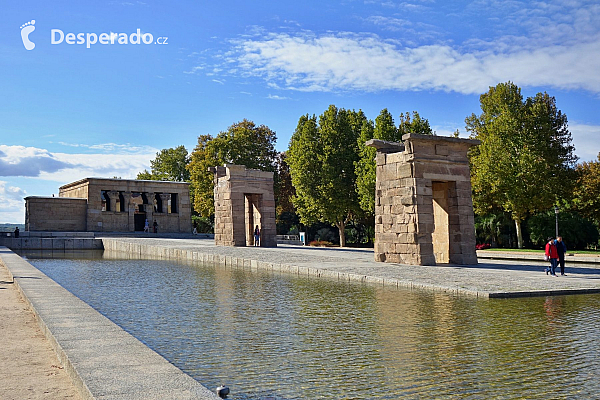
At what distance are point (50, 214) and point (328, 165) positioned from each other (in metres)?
23.9

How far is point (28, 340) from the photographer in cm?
724

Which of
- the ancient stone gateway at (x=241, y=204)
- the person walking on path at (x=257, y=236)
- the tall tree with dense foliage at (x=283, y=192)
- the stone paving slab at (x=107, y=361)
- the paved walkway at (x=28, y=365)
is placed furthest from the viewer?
the tall tree with dense foliage at (x=283, y=192)

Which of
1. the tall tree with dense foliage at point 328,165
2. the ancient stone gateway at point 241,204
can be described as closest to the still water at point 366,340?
the ancient stone gateway at point 241,204

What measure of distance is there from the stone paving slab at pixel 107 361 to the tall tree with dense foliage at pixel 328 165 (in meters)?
35.1

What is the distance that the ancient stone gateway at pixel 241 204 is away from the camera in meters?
32.4

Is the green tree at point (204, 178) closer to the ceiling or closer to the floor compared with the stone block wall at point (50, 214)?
closer to the ceiling

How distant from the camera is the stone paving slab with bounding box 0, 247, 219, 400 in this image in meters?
4.35

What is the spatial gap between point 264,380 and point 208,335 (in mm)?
2443

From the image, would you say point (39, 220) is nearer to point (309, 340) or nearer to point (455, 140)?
point (455, 140)

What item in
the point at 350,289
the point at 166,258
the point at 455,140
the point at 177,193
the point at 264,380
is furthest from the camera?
the point at 177,193

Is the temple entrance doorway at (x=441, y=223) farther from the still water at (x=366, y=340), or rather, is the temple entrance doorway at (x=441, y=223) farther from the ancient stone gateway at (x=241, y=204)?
the ancient stone gateway at (x=241, y=204)

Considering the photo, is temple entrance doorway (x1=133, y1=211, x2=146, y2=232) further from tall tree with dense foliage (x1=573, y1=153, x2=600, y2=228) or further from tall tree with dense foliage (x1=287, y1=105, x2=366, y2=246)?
tall tree with dense foliage (x1=573, y1=153, x2=600, y2=228)

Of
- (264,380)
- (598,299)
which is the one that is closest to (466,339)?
(264,380)

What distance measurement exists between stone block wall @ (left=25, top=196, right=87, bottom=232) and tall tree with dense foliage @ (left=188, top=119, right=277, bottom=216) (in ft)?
36.4
